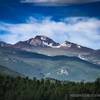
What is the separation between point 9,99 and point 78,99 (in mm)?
50490

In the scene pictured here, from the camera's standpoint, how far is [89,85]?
643 feet

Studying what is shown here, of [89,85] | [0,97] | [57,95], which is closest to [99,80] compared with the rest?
[89,85]

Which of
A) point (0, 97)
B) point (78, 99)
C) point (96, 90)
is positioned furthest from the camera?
point (0, 97)

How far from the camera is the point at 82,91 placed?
19162 cm

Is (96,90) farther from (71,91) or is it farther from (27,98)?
(27,98)

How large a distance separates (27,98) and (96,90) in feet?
128

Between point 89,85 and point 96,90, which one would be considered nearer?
point 96,90

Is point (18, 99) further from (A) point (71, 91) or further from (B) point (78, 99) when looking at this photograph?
(B) point (78, 99)

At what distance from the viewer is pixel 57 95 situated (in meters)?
196

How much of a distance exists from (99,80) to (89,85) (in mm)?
6413

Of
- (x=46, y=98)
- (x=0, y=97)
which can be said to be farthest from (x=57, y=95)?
(x=0, y=97)

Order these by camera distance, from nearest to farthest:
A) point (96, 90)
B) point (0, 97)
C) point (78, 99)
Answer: point (78, 99) → point (96, 90) → point (0, 97)

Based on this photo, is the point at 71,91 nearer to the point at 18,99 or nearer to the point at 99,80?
the point at 99,80

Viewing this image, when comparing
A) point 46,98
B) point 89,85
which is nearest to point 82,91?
point 89,85
